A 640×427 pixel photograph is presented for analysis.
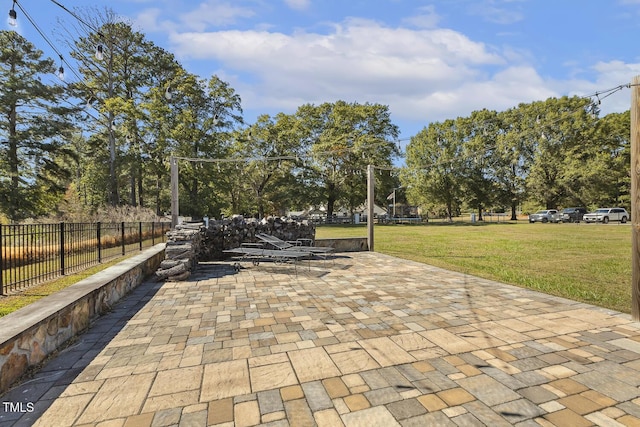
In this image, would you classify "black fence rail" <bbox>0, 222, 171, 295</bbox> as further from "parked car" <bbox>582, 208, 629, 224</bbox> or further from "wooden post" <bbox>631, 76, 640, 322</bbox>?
"parked car" <bbox>582, 208, 629, 224</bbox>

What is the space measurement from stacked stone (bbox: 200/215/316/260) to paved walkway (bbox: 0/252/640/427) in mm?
4410

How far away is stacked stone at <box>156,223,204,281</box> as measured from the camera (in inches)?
247

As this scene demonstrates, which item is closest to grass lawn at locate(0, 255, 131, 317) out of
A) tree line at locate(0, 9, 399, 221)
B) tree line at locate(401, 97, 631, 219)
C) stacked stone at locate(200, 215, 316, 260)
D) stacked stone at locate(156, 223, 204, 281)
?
stacked stone at locate(156, 223, 204, 281)

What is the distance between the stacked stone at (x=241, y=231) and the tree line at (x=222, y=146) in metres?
2.59

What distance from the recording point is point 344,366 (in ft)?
8.89

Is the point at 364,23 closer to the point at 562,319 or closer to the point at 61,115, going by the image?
the point at 562,319

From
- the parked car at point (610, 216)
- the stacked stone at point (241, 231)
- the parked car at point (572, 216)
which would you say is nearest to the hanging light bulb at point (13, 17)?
the stacked stone at point (241, 231)

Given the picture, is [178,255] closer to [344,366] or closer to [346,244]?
[344,366]

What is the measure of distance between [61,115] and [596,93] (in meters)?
24.1

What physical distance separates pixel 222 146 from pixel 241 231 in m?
17.8

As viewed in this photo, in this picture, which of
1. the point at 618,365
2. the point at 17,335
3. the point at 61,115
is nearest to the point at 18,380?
the point at 17,335

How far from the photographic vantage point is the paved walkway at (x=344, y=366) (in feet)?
6.80

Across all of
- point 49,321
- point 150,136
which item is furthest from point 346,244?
point 150,136

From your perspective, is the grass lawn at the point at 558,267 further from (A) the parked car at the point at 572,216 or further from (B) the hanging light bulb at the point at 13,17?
(A) the parked car at the point at 572,216
